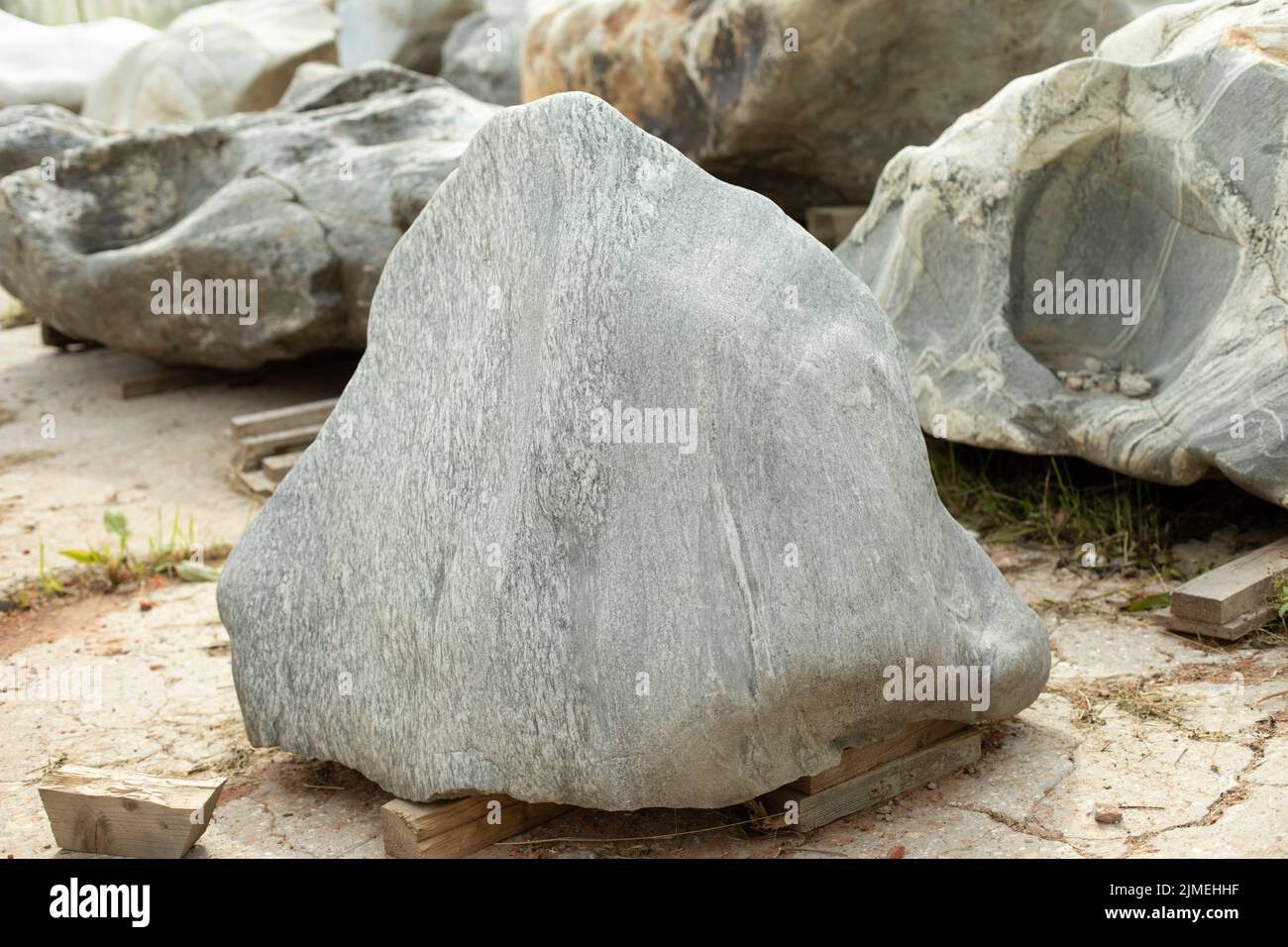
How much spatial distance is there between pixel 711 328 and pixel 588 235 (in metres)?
0.27

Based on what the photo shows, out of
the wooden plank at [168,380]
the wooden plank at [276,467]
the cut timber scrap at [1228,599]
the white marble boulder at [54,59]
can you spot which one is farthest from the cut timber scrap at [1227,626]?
the white marble boulder at [54,59]

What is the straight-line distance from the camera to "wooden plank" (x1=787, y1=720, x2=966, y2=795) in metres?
2.39

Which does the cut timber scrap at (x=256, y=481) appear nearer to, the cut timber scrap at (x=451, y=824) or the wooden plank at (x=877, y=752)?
the cut timber scrap at (x=451, y=824)

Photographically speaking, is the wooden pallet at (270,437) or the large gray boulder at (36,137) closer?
the wooden pallet at (270,437)

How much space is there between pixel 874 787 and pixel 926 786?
14 cm

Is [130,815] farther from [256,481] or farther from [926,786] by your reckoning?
[256,481]

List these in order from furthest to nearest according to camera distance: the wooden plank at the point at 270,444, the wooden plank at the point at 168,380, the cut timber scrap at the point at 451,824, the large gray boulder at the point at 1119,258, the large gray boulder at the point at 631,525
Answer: the wooden plank at the point at 168,380 < the wooden plank at the point at 270,444 < the large gray boulder at the point at 1119,258 < the cut timber scrap at the point at 451,824 < the large gray boulder at the point at 631,525

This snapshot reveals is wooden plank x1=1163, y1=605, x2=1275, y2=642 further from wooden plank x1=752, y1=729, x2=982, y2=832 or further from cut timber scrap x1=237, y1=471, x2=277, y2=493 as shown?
cut timber scrap x1=237, y1=471, x2=277, y2=493

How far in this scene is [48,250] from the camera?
5543mm

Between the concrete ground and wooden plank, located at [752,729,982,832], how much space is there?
0.03 m

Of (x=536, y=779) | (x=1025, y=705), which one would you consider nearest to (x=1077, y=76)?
(x=1025, y=705)

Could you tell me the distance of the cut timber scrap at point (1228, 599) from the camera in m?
3.05

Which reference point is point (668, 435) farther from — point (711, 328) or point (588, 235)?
point (588, 235)

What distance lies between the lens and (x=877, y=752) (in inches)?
97.5
